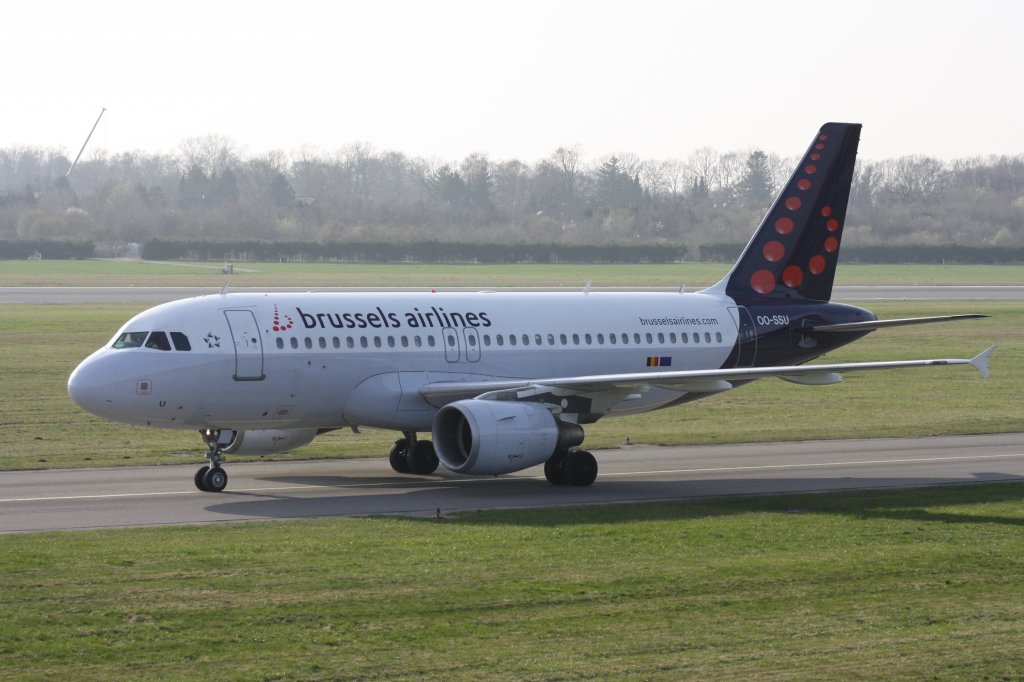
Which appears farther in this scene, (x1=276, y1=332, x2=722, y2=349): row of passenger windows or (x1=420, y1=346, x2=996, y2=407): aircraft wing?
(x1=276, y1=332, x2=722, y2=349): row of passenger windows

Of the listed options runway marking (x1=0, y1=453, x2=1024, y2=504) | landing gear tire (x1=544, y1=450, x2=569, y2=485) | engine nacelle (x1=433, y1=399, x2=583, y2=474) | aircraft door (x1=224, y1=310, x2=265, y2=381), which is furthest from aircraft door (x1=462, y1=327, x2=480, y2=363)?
aircraft door (x1=224, y1=310, x2=265, y2=381)

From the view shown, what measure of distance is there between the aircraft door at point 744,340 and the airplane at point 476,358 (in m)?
0.03

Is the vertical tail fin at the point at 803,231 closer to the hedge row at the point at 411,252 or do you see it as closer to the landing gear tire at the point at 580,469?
the landing gear tire at the point at 580,469

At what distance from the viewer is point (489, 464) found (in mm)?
27062

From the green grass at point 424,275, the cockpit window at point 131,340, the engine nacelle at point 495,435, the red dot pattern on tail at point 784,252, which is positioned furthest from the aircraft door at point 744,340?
the green grass at point 424,275

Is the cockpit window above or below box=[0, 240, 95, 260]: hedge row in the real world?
above

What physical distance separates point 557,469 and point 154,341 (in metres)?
8.29

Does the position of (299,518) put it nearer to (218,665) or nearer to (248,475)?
(248,475)

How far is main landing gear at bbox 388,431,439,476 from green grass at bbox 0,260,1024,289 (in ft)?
223

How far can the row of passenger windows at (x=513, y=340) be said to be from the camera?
94.9 ft

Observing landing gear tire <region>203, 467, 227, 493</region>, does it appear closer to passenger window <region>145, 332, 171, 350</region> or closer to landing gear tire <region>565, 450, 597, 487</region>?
passenger window <region>145, 332, 171, 350</region>

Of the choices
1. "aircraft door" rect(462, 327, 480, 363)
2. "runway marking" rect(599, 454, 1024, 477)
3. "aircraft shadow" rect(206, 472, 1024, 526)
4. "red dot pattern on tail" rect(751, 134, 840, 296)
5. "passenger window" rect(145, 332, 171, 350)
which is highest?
"red dot pattern on tail" rect(751, 134, 840, 296)

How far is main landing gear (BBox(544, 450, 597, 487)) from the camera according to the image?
28703mm

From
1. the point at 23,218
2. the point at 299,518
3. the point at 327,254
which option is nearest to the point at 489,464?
the point at 299,518
